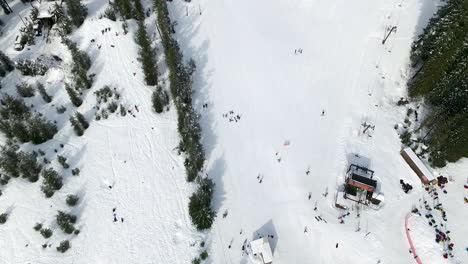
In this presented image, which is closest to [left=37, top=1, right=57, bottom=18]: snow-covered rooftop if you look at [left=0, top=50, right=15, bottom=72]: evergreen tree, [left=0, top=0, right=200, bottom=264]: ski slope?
[left=0, top=0, right=200, bottom=264]: ski slope

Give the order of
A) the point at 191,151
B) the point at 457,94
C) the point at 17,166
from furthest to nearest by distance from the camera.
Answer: the point at 457,94
the point at 191,151
the point at 17,166

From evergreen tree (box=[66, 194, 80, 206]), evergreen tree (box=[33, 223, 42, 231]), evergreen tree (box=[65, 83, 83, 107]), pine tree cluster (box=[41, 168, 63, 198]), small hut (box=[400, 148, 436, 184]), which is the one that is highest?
evergreen tree (box=[65, 83, 83, 107])

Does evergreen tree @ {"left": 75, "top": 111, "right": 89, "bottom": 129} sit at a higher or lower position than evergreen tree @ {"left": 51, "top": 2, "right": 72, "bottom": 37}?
lower

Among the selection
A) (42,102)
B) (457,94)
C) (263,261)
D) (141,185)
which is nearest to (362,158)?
(457,94)

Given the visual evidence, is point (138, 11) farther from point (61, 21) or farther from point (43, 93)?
point (43, 93)

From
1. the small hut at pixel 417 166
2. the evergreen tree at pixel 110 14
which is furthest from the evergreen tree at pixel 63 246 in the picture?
the small hut at pixel 417 166

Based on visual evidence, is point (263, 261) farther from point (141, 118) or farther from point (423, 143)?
point (423, 143)

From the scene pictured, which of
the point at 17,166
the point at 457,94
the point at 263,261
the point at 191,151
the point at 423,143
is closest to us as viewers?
the point at 263,261

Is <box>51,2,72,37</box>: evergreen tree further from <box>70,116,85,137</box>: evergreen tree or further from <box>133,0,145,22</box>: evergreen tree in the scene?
<box>70,116,85,137</box>: evergreen tree

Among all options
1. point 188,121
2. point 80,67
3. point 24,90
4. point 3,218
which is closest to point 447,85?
point 188,121
